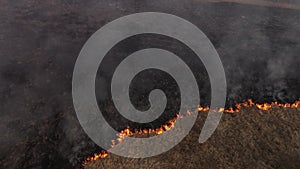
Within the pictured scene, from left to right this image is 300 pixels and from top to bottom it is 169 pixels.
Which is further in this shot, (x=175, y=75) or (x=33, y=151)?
(x=175, y=75)

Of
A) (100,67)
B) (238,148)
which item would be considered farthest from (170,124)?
(100,67)

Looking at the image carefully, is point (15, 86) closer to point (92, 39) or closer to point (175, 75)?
point (92, 39)

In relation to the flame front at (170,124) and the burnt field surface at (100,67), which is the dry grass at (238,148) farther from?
the burnt field surface at (100,67)

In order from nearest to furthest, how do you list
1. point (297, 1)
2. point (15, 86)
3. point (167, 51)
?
point (15, 86), point (167, 51), point (297, 1)

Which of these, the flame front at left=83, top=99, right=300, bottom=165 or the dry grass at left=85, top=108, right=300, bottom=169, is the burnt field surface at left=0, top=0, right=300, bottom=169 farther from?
the dry grass at left=85, top=108, right=300, bottom=169

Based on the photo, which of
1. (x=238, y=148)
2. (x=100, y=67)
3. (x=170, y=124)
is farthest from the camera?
(x=100, y=67)

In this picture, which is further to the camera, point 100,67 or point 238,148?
point 100,67

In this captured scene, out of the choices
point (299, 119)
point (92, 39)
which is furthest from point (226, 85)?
point (92, 39)

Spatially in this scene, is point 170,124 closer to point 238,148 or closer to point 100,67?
point 238,148

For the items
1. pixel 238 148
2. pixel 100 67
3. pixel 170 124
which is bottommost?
pixel 100 67
